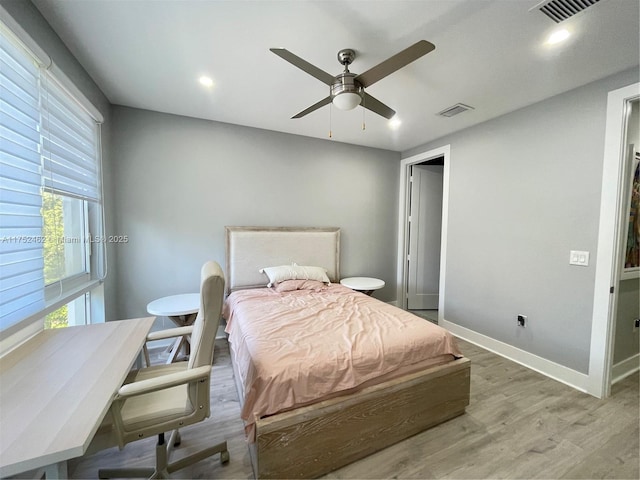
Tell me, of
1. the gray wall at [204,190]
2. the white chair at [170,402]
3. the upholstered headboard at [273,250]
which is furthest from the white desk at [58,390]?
the upholstered headboard at [273,250]

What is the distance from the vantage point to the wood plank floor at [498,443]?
58.1 inches

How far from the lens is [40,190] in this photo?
1.49 metres

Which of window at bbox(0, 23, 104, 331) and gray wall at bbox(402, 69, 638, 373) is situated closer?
window at bbox(0, 23, 104, 331)

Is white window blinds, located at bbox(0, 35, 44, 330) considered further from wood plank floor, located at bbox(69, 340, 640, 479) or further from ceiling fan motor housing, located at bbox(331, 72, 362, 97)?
ceiling fan motor housing, located at bbox(331, 72, 362, 97)

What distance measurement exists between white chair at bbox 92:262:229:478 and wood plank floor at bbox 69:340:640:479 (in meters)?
0.19

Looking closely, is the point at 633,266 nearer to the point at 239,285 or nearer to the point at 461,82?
the point at 461,82

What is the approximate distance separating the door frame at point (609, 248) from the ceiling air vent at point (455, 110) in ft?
3.41

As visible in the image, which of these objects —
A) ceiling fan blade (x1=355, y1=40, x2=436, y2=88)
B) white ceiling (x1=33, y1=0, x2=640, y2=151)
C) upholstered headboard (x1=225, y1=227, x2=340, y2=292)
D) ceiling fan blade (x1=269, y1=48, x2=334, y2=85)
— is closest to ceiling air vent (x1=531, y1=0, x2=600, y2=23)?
white ceiling (x1=33, y1=0, x2=640, y2=151)

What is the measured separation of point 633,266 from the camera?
2354 mm

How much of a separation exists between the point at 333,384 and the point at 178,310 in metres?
1.68

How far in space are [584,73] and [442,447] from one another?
3016 mm

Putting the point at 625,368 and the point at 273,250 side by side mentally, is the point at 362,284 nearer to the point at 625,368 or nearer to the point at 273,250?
the point at 273,250

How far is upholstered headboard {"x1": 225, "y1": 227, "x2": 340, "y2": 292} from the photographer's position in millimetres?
3148

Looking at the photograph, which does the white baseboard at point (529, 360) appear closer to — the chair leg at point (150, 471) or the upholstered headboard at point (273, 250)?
the upholstered headboard at point (273, 250)
